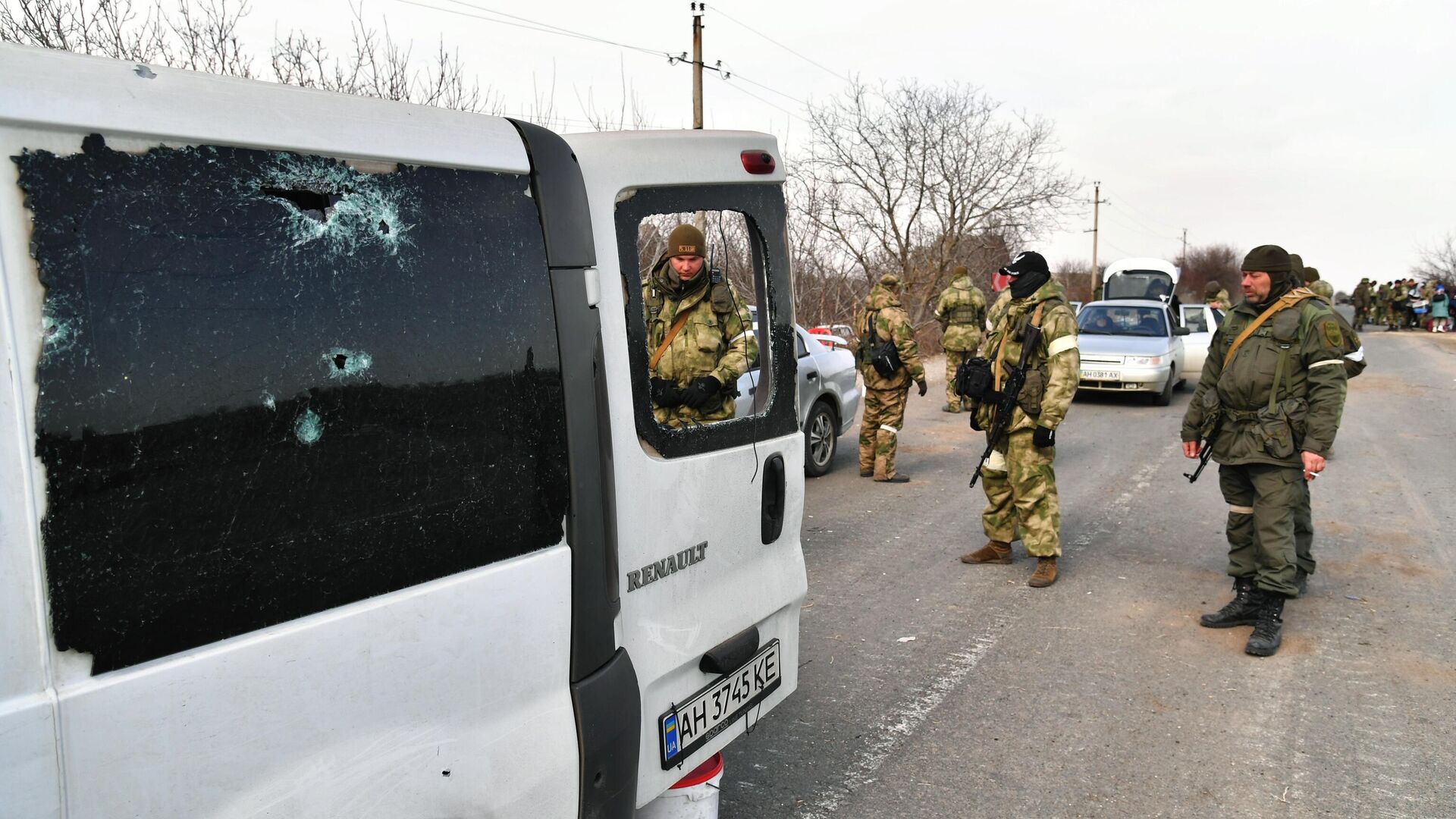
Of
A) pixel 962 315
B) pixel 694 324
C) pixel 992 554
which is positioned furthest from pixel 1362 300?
pixel 694 324

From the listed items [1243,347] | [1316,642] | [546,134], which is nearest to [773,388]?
[546,134]

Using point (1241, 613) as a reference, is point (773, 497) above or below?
above

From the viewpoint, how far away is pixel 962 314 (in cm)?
1195

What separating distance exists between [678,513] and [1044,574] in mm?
3987

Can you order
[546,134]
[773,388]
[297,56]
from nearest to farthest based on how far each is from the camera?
[546,134]
[773,388]
[297,56]

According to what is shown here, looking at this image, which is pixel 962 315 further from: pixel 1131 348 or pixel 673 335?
pixel 673 335

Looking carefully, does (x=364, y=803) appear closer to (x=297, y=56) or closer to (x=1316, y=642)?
(x=1316, y=642)

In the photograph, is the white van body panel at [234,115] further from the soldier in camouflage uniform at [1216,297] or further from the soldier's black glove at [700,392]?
the soldier in camouflage uniform at [1216,297]

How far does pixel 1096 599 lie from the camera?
5504 mm

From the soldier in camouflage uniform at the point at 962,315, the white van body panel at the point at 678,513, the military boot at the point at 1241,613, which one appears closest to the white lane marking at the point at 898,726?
the white van body panel at the point at 678,513

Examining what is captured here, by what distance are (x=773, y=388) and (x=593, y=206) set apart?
0.88 metres

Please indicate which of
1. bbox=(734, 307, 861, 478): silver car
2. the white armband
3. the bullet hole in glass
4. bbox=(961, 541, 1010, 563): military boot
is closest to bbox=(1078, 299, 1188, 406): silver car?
bbox=(734, 307, 861, 478): silver car

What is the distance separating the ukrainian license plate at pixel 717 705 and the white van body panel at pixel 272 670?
1.42 feet

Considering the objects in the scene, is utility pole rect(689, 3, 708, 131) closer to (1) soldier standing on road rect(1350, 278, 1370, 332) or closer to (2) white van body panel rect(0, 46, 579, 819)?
(2) white van body panel rect(0, 46, 579, 819)
